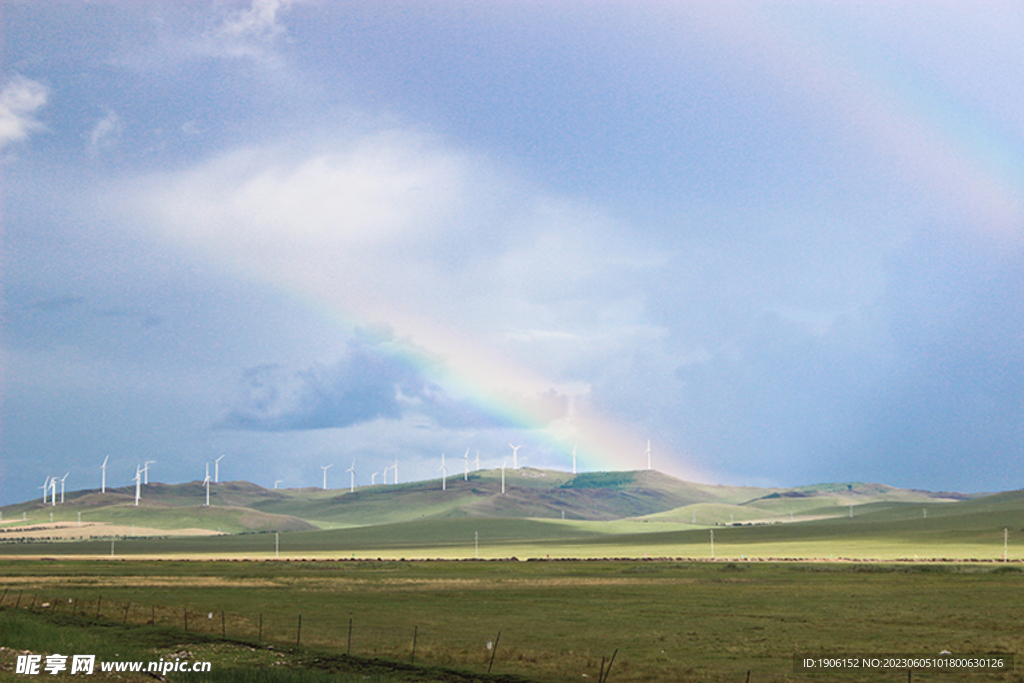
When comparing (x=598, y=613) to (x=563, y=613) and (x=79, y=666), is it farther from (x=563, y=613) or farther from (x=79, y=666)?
(x=79, y=666)

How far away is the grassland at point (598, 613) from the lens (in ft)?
122

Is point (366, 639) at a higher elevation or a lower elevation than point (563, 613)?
higher

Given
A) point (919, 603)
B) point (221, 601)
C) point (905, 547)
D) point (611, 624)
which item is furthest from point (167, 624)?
point (905, 547)

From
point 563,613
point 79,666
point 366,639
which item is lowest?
point 563,613

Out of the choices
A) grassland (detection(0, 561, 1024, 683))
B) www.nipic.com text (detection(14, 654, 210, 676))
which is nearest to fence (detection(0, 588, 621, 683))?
grassland (detection(0, 561, 1024, 683))

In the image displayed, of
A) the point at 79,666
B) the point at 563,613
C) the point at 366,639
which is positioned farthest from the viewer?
the point at 563,613

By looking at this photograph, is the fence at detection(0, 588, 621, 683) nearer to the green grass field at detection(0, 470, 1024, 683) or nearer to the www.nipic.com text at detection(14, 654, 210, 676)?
the green grass field at detection(0, 470, 1024, 683)

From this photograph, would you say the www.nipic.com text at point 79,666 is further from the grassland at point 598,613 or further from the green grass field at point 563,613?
the grassland at point 598,613

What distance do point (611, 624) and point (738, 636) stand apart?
7.90m

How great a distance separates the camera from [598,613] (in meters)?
54.8

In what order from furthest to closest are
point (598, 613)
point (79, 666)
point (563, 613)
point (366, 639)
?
point (563, 613) < point (598, 613) < point (366, 639) < point (79, 666)

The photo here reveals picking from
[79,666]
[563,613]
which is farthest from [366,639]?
[79,666]

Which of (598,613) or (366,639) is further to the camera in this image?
(598,613)

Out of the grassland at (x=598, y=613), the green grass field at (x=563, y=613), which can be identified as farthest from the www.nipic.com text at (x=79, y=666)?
the grassland at (x=598, y=613)
